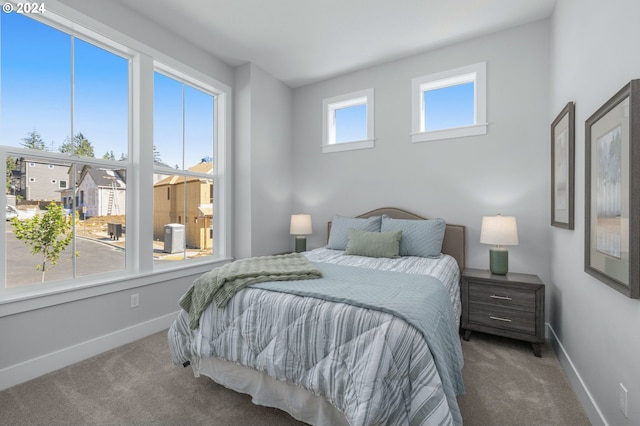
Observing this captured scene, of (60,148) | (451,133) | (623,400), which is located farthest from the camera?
(451,133)

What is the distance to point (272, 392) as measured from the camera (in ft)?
5.59

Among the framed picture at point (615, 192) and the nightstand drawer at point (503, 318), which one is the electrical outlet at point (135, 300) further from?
the framed picture at point (615, 192)

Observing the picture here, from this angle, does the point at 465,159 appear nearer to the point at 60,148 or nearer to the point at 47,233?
the point at 60,148

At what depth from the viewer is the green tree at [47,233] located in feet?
7.30

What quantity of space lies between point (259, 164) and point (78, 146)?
183 centimetres

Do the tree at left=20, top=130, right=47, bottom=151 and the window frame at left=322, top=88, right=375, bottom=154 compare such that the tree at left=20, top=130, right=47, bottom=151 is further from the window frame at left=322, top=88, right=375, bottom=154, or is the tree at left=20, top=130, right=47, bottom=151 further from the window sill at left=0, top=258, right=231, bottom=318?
the window frame at left=322, top=88, right=375, bottom=154

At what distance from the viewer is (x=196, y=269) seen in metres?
3.38

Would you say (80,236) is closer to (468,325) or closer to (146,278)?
(146,278)

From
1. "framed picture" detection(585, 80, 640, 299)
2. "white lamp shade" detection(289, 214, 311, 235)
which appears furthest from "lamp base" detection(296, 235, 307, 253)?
"framed picture" detection(585, 80, 640, 299)

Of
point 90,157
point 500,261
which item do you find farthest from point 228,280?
point 500,261

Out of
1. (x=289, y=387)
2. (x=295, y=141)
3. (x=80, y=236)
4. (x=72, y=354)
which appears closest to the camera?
(x=289, y=387)

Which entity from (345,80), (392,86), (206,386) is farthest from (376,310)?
(345,80)

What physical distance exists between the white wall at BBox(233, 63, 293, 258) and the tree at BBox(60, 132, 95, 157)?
1558 millimetres

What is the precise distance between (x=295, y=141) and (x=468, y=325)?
3.24 meters
